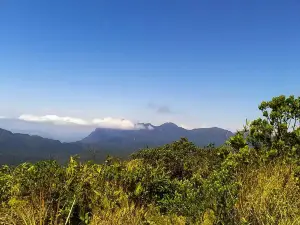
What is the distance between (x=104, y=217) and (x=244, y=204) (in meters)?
3.37

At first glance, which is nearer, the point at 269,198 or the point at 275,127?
the point at 269,198

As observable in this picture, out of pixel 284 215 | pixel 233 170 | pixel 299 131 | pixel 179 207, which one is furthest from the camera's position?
pixel 299 131

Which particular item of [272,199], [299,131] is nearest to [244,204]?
[272,199]

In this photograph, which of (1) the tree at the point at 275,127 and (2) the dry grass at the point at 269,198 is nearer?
(2) the dry grass at the point at 269,198

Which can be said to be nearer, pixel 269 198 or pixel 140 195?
pixel 269 198

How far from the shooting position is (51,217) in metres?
7.15

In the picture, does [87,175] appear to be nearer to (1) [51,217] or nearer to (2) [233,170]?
(1) [51,217]

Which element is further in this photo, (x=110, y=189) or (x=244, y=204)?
(x=110, y=189)

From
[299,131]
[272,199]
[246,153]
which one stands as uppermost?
[299,131]

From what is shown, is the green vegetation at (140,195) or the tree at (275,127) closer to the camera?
the green vegetation at (140,195)

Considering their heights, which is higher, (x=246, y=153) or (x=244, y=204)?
(x=246, y=153)

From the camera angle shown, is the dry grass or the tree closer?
the dry grass

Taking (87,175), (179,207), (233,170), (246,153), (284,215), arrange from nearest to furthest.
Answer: (284,215) → (179,207) → (87,175) → (233,170) → (246,153)

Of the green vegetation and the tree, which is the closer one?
the green vegetation
